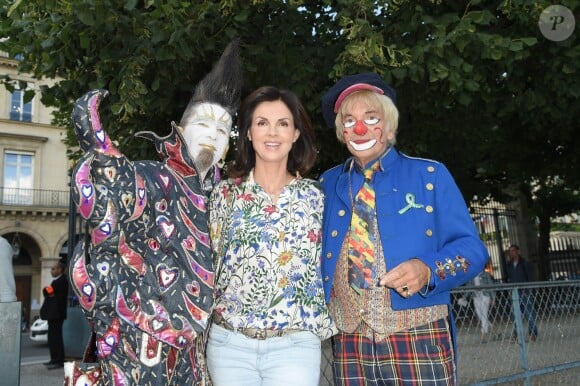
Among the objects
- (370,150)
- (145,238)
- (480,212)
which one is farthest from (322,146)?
(480,212)

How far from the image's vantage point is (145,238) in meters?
2.06

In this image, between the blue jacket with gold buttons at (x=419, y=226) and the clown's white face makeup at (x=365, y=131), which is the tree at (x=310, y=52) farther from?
the blue jacket with gold buttons at (x=419, y=226)

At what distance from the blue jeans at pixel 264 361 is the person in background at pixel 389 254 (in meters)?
0.23

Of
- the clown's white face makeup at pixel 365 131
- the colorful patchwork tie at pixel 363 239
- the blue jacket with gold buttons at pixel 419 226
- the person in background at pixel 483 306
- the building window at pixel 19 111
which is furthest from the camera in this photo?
the building window at pixel 19 111

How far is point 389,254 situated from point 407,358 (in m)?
0.43

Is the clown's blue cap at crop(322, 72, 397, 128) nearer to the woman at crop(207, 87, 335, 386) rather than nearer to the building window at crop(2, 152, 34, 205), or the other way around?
the woman at crop(207, 87, 335, 386)

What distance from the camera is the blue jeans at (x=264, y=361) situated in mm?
2152

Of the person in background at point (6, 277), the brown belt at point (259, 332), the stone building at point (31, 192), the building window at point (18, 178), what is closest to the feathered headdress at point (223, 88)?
the brown belt at point (259, 332)

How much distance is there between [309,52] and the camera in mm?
5621

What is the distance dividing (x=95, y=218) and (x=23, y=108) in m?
27.6

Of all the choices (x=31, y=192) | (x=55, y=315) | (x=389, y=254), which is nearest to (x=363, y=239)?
(x=389, y=254)

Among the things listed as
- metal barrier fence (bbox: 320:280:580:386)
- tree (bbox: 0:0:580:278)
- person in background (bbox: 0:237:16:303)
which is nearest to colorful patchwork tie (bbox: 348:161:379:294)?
tree (bbox: 0:0:580:278)

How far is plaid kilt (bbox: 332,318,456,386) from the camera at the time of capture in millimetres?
2168

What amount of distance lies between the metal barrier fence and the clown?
2493 millimetres
